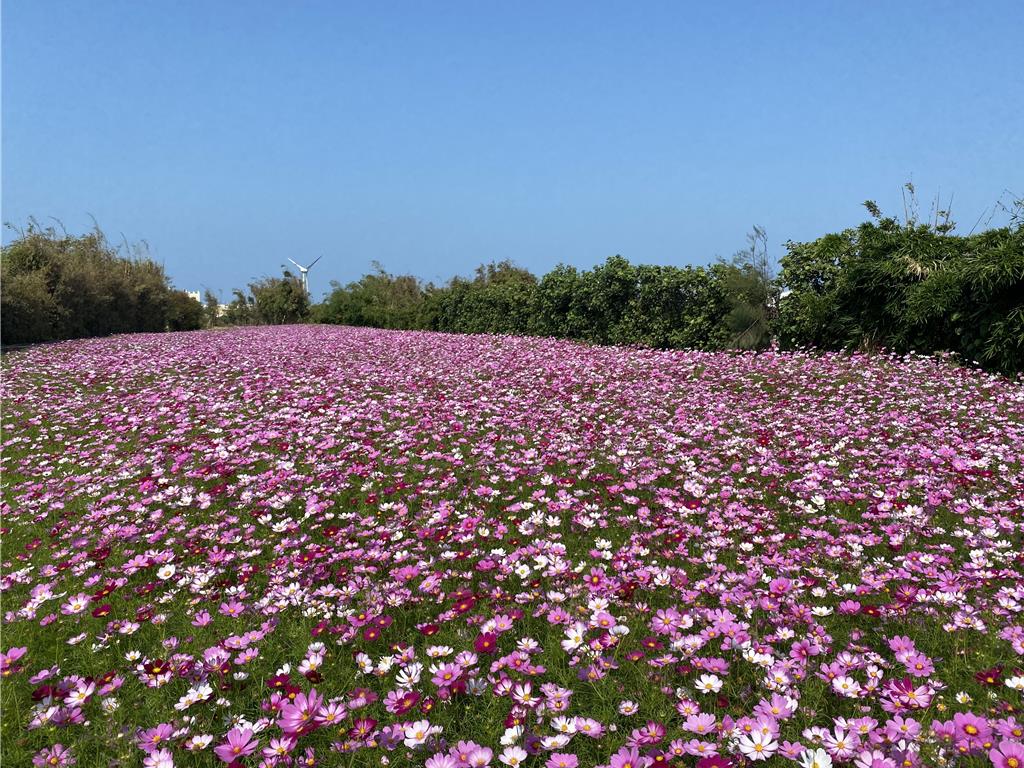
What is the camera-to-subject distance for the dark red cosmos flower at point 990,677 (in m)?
2.61

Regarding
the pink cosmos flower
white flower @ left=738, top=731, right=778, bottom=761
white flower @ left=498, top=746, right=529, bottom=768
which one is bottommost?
white flower @ left=498, top=746, right=529, bottom=768

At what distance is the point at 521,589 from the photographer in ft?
12.9

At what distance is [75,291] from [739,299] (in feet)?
96.1

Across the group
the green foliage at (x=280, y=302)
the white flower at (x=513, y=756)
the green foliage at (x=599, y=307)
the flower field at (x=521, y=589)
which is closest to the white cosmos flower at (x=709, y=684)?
the flower field at (x=521, y=589)

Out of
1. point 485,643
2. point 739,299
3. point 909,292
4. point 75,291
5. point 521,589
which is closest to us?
point 485,643

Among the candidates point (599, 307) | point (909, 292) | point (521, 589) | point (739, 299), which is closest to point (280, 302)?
point (599, 307)

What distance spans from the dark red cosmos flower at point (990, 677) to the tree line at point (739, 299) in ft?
35.2

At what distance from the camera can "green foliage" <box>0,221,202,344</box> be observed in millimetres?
24422

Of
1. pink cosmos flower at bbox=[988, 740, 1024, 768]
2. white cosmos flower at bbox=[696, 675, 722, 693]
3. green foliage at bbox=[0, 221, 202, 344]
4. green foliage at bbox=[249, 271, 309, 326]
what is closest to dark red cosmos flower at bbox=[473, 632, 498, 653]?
white cosmos flower at bbox=[696, 675, 722, 693]

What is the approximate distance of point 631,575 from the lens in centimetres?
382

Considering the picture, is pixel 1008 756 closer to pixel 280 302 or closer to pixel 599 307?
pixel 599 307

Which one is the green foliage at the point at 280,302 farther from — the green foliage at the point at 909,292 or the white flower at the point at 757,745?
the white flower at the point at 757,745

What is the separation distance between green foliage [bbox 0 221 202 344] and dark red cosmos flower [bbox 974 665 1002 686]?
3040cm

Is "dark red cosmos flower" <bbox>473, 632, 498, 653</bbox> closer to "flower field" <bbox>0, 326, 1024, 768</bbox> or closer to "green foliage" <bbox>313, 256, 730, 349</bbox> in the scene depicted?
"flower field" <bbox>0, 326, 1024, 768</bbox>
